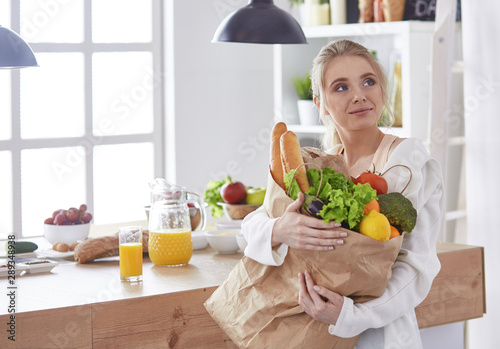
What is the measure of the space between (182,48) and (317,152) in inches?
96.1

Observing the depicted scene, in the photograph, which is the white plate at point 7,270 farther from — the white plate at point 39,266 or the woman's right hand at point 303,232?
the woman's right hand at point 303,232

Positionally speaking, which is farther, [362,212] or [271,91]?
[271,91]

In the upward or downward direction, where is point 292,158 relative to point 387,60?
downward

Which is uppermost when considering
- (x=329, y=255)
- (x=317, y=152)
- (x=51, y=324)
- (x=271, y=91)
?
(x=271, y=91)

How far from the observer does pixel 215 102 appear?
4.01 metres

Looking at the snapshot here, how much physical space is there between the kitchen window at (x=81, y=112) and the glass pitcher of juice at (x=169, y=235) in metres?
1.71

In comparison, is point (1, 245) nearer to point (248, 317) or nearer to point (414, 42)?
point (248, 317)

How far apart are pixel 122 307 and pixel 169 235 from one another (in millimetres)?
368

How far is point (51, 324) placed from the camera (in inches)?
61.0

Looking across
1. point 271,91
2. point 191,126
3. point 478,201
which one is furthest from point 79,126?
point 478,201

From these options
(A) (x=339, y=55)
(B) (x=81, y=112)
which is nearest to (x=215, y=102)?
(B) (x=81, y=112)

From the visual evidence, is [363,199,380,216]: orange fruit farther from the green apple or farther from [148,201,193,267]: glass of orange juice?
the green apple

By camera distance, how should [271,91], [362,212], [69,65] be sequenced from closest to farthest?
[362,212], [69,65], [271,91]

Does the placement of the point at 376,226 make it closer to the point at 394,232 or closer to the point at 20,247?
the point at 394,232
